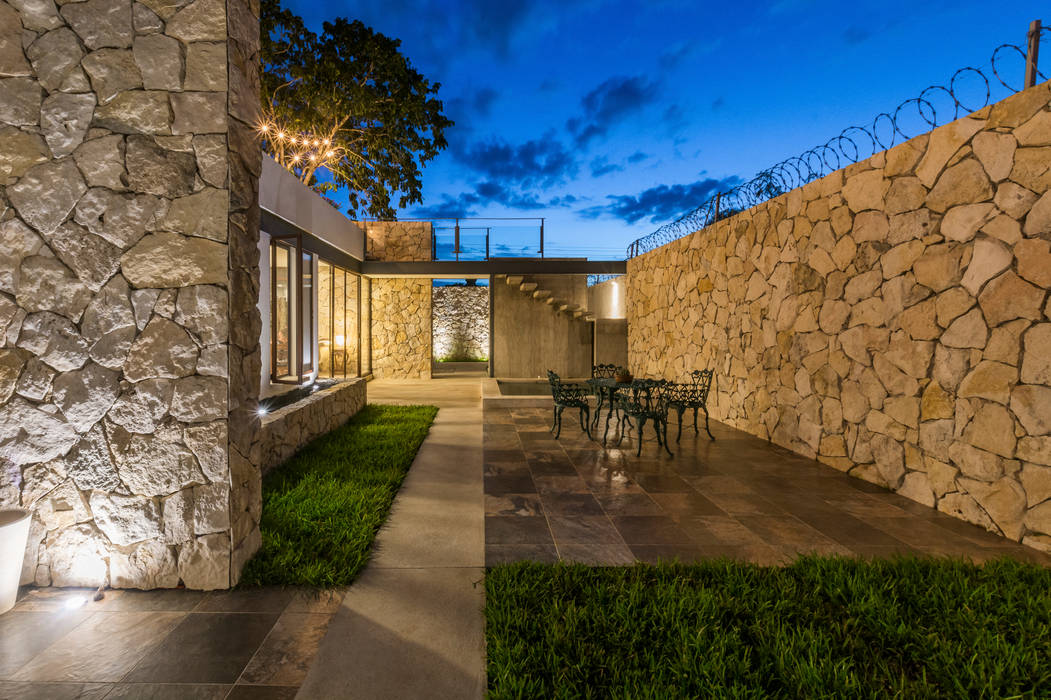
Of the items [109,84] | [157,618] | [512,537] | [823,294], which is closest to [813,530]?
[512,537]

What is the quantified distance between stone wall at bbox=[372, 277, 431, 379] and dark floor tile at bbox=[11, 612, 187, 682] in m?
10.5

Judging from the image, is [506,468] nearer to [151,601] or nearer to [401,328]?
[151,601]

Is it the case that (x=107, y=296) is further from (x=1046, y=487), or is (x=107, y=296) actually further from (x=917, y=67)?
(x=917, y=67)

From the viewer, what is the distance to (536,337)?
12734mm

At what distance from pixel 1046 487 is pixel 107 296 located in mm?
5296

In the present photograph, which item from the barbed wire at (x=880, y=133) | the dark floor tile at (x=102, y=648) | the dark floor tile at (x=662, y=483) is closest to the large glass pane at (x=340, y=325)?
the barbed wire at (x=880, y=133)

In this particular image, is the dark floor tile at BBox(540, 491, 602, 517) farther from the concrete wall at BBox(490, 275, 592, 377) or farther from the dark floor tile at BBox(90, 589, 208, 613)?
the concrete wall at BBox(490, 275, 592, 377)

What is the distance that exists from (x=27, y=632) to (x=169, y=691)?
92 centimetres

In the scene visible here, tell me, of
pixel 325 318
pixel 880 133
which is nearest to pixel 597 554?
pixel 880 133

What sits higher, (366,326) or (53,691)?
(366,326)

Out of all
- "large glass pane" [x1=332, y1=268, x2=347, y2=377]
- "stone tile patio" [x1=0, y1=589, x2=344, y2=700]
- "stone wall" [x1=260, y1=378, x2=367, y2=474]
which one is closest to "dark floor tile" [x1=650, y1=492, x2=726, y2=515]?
"stone tile patio" [x1=0, y1=589, x2=344, y2=700]

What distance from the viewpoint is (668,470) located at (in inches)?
173

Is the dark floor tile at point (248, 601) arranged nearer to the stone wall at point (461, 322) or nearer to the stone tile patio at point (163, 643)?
the stone tile patio at point (163, 643)

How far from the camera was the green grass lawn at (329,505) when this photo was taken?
2.50 meters
